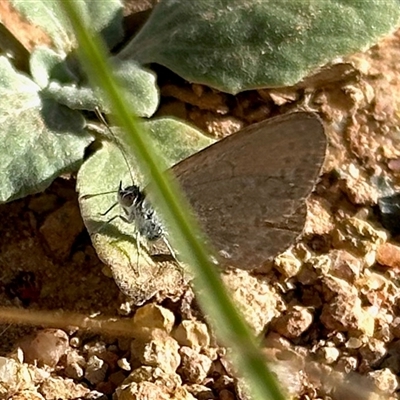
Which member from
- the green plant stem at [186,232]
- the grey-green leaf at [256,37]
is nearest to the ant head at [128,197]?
the grey-green leaf at [256,37]

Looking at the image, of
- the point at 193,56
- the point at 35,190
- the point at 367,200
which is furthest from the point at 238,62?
the point at 35,190

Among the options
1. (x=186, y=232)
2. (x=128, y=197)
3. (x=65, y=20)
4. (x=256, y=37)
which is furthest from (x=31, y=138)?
(x=186, y=232)

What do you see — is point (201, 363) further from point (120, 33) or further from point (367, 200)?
point (120, 33)

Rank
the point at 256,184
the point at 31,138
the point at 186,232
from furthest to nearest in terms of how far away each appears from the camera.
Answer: the point at 31,138 → the point at 256,184 → the point at 186,232

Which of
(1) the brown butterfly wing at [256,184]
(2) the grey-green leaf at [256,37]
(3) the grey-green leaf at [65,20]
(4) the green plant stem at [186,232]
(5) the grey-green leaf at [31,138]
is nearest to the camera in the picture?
(4) the green plant stem at [186,232]

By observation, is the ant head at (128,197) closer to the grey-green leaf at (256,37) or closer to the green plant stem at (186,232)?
the grey-green leaf at (256,37)

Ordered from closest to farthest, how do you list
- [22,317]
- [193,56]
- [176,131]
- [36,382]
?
[36,382], [22,317], [176,131], [193,56]

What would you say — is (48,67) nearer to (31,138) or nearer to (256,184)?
(31,138)
